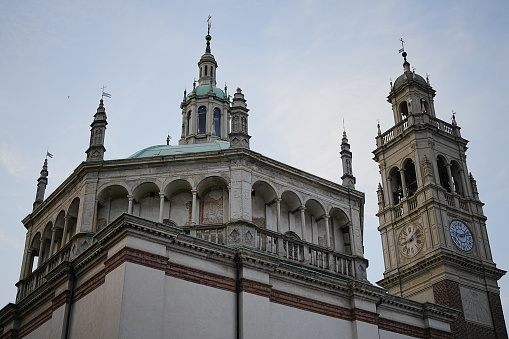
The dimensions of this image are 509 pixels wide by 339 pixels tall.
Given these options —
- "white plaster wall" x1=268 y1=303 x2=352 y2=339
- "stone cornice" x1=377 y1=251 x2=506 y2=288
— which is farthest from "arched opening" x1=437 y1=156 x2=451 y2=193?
"white plaster wall" x1=268 y1=303 x2=352 y2=339

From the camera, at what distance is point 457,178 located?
143 feet

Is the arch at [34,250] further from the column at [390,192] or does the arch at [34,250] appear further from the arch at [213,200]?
the column at [390,192]

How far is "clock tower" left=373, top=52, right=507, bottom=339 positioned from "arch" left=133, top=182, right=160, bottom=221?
18656mm

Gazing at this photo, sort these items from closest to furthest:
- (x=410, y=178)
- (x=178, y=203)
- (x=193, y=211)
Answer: (x=193, y=211) < (x=178, y=203) < (x=410, y=178)

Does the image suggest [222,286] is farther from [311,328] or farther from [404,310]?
[404,310]

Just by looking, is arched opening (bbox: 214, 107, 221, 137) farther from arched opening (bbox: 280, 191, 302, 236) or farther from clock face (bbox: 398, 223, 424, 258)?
clock face (bbox: 398, 223, 424, 258)

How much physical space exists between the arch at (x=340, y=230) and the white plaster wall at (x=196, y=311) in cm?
745

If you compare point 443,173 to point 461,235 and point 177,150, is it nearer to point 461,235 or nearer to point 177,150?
point 461,235

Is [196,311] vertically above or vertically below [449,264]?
below

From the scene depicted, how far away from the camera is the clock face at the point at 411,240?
4000cm

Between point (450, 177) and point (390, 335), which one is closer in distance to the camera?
point (390, 335)

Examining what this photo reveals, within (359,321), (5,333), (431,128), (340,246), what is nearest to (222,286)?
(359,321)

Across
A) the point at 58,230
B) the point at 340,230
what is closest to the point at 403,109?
the point at 340,230

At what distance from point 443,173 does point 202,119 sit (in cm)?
1765
